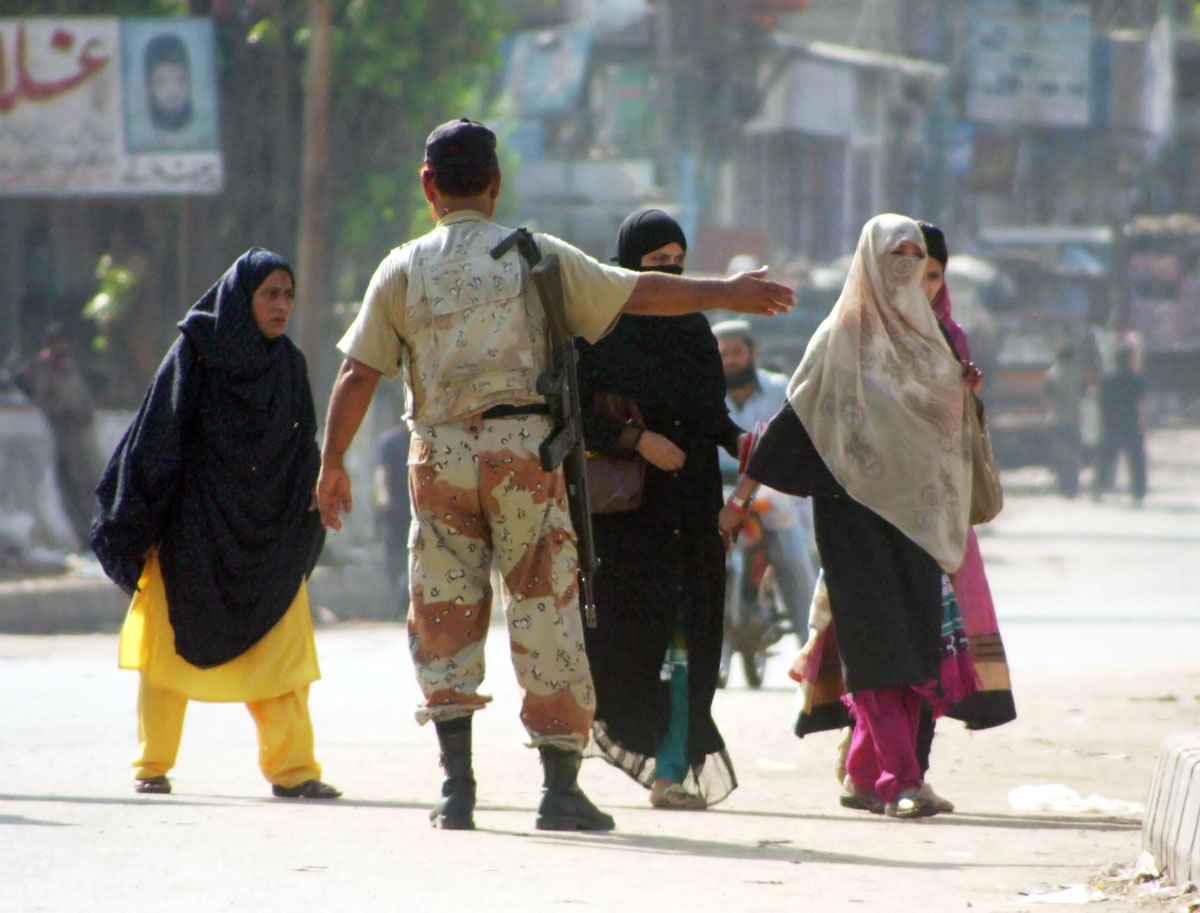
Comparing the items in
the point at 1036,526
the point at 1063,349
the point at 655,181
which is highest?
the point at 655,181

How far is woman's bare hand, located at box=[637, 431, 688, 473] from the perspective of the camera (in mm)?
5094

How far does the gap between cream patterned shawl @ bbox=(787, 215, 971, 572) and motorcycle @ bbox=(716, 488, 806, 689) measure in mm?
3604

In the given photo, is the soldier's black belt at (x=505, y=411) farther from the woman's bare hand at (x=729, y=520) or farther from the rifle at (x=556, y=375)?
the woman's bare hand at (x=729, y=520)

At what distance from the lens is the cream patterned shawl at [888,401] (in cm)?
522

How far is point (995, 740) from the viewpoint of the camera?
6.92m

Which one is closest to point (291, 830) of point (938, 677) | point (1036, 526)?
point (938, 677)

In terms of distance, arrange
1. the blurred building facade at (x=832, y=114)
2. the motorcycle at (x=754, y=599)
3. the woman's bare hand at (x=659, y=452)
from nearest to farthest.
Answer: the woman's bare hand at (x=659, y=452) → the motorcycle at (x=754, y=599) → the blurred building facade at (x=832, y=114)

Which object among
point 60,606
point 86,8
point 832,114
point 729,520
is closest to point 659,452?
point 729,520

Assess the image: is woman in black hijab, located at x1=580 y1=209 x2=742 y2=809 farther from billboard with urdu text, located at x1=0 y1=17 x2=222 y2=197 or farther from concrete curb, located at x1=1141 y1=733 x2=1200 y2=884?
billboard with urdu text, located at x1=0 y1=17 x2=222 y2=197

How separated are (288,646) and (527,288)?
138 centimetres

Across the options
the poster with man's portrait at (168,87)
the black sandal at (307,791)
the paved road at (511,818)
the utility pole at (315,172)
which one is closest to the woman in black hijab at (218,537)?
the black sandal at (307,791)

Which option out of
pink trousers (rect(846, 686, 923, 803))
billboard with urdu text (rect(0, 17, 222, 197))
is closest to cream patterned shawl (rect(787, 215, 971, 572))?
pink trousers (rect(846, 686, 923, 803))

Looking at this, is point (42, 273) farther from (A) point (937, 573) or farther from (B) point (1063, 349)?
(A) point (937, 573)

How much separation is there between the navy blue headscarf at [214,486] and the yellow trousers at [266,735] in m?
0.16
